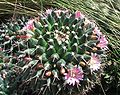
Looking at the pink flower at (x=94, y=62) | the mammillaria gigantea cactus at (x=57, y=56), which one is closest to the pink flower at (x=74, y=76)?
the mammillaria gigantea cactus at (x=57, y=56)

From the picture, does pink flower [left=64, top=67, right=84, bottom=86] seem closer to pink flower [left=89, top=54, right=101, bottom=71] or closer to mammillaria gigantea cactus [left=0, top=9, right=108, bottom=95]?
mammillaria gigantea cactus [left=0, top=9, right=108, bottom=95]

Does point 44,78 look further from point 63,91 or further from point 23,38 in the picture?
point 23,38

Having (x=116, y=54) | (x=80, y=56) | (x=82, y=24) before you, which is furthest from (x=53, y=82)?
(x=116, y=54)

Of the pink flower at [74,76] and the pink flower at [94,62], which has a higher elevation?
the pink flower at [94,62]

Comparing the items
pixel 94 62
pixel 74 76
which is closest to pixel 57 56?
pixel 74 76

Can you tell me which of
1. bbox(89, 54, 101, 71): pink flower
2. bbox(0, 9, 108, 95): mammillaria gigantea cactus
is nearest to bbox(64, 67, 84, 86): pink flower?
bbox(0, 9, 108, 95): mammillaria gigantea cactus

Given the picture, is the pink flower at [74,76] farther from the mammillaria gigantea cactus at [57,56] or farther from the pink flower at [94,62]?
the pink flower at [94,62]
